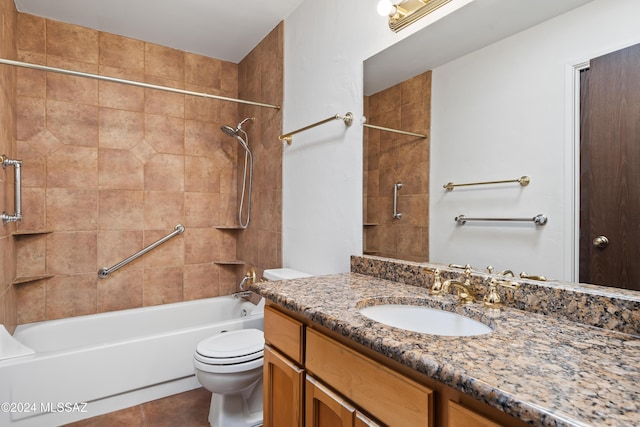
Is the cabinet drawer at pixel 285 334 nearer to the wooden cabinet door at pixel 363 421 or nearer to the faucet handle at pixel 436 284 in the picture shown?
the wooden cabinet door at pixel 363 421

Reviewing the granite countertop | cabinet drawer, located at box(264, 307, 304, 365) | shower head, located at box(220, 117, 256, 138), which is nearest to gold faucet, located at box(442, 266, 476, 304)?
the granite countertop

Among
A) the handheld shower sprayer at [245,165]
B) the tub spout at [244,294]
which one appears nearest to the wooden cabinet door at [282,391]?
the tub spout at [244,294]

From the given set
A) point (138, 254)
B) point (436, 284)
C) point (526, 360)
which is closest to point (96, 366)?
point (138, 254)

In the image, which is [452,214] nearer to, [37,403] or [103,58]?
[37,403]

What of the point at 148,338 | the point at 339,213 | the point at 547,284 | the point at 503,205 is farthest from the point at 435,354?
the point at 148,338

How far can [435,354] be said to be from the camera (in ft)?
2.18

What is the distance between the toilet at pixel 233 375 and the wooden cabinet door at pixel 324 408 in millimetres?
Result: 751

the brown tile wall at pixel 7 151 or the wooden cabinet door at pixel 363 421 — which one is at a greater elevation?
the brown tile wall at pixel 7 151

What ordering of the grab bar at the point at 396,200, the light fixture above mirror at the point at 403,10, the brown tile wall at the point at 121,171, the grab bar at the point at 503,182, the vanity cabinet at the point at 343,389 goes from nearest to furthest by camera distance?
the vanity cabinet at the point at 343,389
the grab bar at the point at 503,182
the light fixture above mirror at the point at 403,10
the grab bar at the point at 396,200
the brown tile wall at the point at 121,171

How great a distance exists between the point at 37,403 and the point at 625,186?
257 centimetres

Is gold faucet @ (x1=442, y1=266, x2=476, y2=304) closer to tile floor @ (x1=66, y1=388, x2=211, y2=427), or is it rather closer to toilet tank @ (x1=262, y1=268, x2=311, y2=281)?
toilet tank @ (x1=262, y1=268, x2=311, y2=281)

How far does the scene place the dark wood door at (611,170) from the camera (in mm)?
773

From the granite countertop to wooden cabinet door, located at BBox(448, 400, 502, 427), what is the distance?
0.19ft

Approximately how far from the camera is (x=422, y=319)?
1.07 meters
